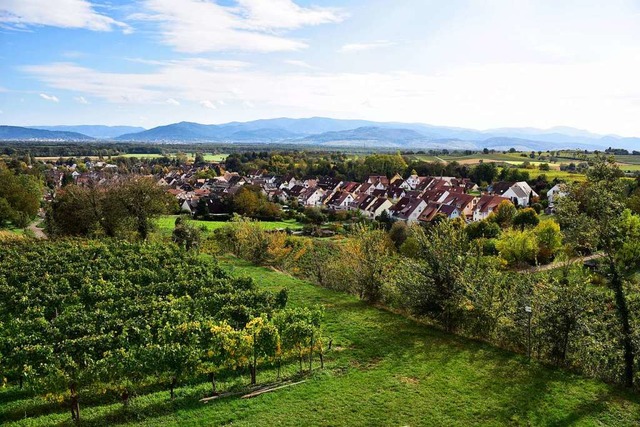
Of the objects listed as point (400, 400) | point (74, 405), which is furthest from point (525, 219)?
point (74, 405)

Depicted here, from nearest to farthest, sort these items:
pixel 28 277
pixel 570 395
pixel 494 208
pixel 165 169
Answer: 1. pixel 570 395
2. pixel 28 277
3. pixel 494 208
4. pixel 165 169

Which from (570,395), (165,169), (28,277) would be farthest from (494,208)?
(165,169)

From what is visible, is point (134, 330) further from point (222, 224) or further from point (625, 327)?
point (222, 224)

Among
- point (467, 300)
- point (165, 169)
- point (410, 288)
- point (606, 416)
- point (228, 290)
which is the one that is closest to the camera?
point (606, 416)

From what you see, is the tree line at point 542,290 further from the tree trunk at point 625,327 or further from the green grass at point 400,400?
the green grass at point 400,400

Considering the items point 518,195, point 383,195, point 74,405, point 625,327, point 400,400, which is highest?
point 518,195

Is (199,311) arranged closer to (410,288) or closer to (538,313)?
(410,288)

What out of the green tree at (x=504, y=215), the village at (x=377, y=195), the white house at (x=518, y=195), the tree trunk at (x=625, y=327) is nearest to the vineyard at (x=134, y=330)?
the tree trunk at (x=625, y=327)

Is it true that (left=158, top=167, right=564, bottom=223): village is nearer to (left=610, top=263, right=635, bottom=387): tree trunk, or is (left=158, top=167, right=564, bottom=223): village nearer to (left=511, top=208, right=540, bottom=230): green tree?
(left=511, top=208, right=540, bottom=230): green tree
